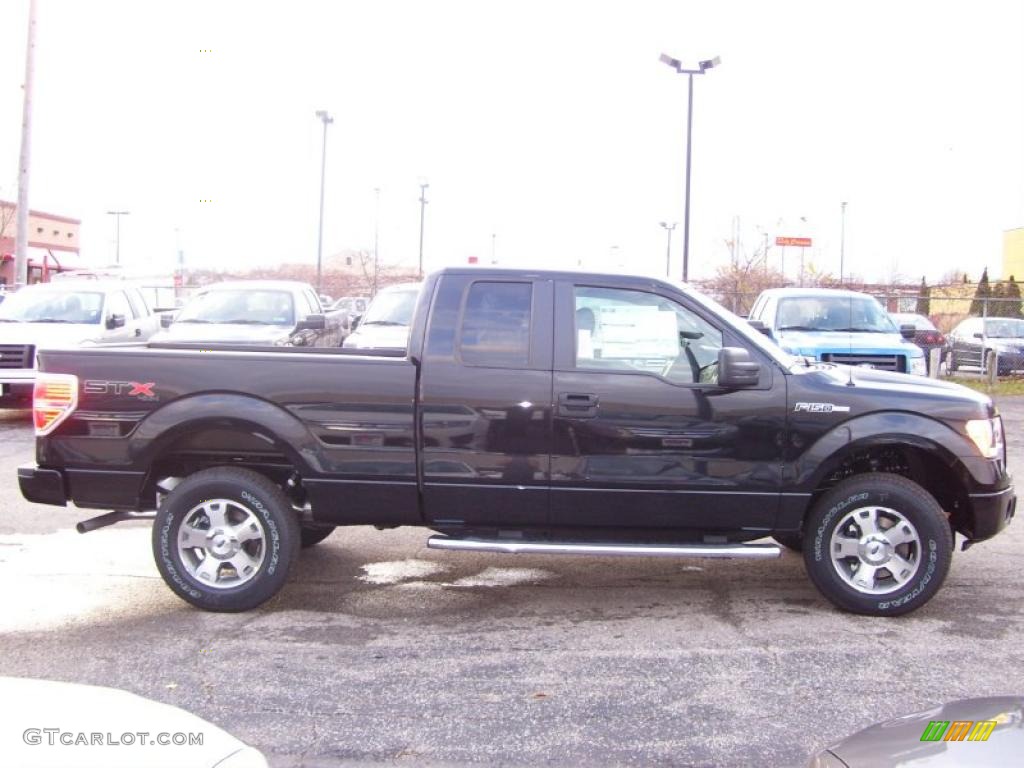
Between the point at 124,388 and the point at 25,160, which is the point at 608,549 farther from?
the point at 25,160

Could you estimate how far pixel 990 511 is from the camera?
5.67 m

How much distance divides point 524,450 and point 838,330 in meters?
8.29

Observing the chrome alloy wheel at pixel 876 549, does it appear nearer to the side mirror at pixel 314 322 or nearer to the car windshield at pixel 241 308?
the side mirror at pixel 314 322

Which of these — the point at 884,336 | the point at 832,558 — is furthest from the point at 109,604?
the point at 884,336

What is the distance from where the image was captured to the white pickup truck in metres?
13.1

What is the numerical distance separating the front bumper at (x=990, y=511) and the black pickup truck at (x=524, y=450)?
0.01 meters

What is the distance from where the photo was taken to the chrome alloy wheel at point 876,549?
5.56m

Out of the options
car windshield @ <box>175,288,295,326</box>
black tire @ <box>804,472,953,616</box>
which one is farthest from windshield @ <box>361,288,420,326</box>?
black tire @ <box>804,472,953,616</box>

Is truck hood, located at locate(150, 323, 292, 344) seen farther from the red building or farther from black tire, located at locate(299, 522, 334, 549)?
the red building

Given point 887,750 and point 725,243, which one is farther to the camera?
point 725,243

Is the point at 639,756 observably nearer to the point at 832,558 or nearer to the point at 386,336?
the point at 832,558

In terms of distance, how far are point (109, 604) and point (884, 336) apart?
9.67 meters

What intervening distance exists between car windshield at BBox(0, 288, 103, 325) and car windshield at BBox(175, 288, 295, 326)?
55.8 inches

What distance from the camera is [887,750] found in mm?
2521
